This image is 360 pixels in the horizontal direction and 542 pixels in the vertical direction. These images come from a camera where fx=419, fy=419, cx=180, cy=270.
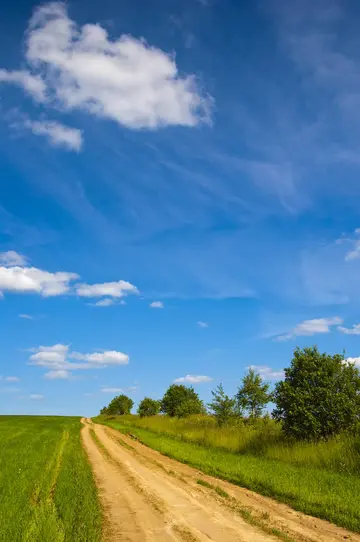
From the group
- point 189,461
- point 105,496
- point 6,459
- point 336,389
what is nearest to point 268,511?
point 105,496

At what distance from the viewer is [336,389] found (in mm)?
20062

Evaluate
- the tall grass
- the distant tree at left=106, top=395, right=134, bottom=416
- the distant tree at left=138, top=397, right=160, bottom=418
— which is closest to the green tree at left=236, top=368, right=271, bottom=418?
the tall grass

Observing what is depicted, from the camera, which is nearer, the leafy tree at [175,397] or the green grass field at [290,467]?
the green grass field at [290,467]

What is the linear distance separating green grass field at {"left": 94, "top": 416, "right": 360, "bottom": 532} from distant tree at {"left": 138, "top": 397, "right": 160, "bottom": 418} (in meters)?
53.4

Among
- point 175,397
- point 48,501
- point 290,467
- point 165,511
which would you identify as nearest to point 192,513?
point 165,511

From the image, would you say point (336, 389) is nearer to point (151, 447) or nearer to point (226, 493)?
point (226, 493)

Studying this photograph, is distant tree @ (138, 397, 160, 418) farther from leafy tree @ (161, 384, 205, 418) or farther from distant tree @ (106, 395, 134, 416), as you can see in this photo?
distant tree @ (106, 395, 134, 416)

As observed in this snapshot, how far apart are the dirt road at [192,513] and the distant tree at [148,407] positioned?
64.4m

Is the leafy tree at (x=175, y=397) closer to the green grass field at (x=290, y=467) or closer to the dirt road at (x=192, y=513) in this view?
the green grass field at (x=290, y=467)

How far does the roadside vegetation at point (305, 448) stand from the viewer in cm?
1155

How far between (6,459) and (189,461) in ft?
26.5

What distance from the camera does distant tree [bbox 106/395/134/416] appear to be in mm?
115000

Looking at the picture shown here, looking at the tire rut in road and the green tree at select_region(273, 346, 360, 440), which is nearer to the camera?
the tire rut in road

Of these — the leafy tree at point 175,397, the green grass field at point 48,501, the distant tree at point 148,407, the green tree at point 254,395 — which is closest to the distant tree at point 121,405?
the distant tree at point 148,407
